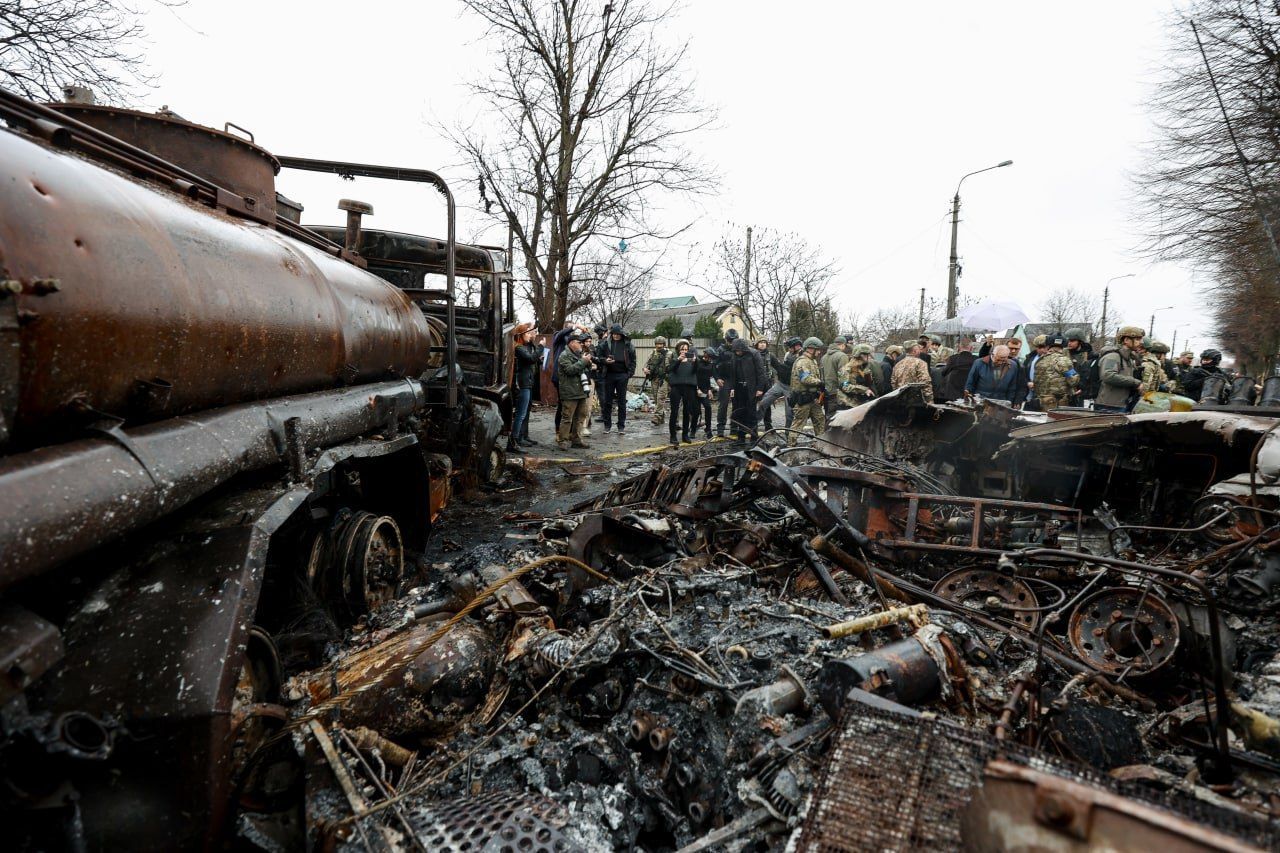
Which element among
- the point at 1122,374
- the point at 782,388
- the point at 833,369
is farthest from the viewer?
the point at 782,388

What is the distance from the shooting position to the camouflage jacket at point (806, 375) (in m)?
10.7

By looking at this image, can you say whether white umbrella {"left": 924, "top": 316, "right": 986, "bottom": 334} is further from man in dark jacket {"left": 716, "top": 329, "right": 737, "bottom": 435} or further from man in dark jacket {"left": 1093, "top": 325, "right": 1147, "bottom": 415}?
man in dark jacket {"left": 1093, "top": 325, "right": 1147, "bottom": 415}

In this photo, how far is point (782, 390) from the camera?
12.2 m

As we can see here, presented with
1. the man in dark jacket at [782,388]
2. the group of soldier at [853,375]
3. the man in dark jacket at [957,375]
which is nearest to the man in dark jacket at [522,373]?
the group of soldier at [853,375]

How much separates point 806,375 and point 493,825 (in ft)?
31.1

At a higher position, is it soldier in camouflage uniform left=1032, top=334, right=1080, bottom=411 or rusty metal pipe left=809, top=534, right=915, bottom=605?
soldier in camouflage uniform left=1032, top=334, right=1080, bottom=411

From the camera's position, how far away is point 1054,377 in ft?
29.5

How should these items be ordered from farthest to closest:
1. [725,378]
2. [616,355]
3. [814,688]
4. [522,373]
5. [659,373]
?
[659,373] → [616,355] → [725,378] → [522,373] → [814,688]

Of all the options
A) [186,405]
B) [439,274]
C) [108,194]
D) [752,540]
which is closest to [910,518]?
[752,540]

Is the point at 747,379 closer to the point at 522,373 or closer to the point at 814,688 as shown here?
the point at 522,373

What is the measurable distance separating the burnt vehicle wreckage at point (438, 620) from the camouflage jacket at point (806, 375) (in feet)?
18.9

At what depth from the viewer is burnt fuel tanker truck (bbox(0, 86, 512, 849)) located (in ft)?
5.09

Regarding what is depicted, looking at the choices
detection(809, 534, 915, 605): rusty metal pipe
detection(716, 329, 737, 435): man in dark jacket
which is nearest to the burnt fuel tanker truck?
detection(809, 534, 915, 605): rusty metal pipe

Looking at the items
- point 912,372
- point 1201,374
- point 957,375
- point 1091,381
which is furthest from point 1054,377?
point 1201,374
